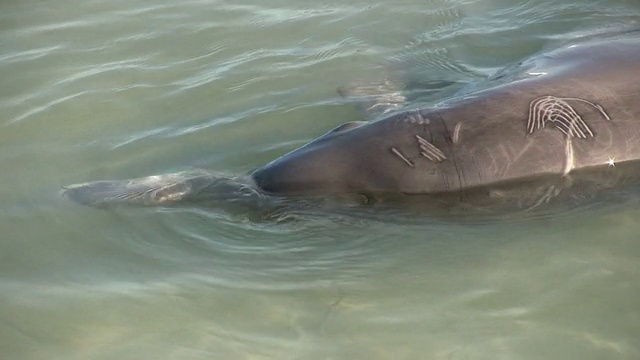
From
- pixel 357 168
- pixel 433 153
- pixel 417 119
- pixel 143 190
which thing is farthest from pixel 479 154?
pixel 143 190

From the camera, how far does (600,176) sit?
4918 millimetres

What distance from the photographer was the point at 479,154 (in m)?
4.85

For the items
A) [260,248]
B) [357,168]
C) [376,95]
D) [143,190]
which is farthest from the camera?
[376,95]

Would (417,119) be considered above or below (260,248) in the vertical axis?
above

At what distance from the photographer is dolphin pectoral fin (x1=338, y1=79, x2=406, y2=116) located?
603 cm

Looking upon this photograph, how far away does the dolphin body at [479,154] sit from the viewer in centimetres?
481

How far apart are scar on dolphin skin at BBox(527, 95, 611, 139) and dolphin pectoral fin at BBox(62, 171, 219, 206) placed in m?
1.85

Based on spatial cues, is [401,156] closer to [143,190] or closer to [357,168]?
[357,168]

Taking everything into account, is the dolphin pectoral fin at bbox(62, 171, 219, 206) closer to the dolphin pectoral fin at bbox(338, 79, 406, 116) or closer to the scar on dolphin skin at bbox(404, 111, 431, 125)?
the scar on dolphin skin at bbox(404, 111, 431, 125)

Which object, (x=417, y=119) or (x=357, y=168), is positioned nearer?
(x=357, y=168)

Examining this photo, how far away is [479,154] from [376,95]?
1.60m

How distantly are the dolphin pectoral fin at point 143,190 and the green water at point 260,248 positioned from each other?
87 mm

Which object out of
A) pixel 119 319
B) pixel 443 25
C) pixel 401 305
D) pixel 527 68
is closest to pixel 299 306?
pixel 401 305

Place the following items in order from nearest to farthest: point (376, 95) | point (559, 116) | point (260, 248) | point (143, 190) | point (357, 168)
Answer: point (260, 248) < point (357, 168) < point (559, 116) < point (143, 190) < point (376, 95)
